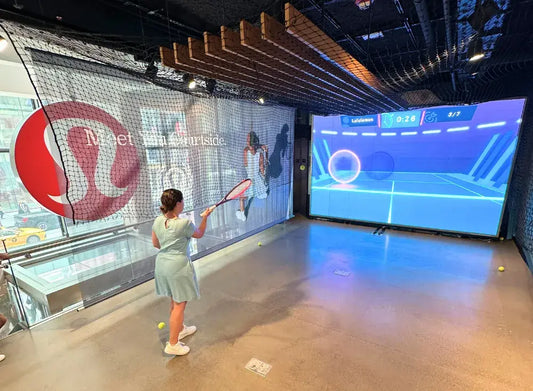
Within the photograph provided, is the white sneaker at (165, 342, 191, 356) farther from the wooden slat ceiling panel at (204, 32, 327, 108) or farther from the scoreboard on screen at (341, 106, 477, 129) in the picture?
the scoreboard on screen at (341, 106, 477, 129)

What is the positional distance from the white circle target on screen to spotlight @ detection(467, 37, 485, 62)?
353 cm

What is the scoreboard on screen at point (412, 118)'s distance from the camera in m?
5.05

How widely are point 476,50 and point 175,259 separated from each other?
3.68 m

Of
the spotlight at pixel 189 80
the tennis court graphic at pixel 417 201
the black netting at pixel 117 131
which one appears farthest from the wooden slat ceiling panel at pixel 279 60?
the tennis court graphic at pixel 417 201

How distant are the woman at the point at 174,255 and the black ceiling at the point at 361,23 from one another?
1.44m

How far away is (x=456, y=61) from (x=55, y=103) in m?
4.37

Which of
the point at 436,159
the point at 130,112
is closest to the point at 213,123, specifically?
the point at 130,112

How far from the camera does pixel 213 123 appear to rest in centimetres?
401

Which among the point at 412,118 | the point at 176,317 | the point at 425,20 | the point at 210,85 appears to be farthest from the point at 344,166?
the point at 176,317

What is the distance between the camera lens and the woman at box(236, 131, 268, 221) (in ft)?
15.7

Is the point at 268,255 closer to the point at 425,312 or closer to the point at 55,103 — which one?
the point at 425,312

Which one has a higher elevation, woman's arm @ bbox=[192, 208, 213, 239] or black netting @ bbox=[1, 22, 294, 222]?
black netting @ bbox=[1, 22, 294, 222]

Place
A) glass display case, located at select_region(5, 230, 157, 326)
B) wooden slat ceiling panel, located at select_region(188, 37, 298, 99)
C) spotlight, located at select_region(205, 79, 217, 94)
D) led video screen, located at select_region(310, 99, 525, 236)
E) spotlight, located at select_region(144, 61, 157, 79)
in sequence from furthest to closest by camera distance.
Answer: led video screen, located at select_region(310, 99, 525, 236) < spotlight, located at select_region(205, 79, 217, 94) < glass display case, located at select_region(5, 230, 157, 326) < spotlight, located at select_region(144, 61, 157, 79) < wooden slat ceiling panel, located at select_region(188, 37, 298, 99)

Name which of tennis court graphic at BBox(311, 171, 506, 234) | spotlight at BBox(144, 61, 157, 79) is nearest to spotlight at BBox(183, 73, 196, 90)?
spotlight at BBox(144, 61, 157, 79)
